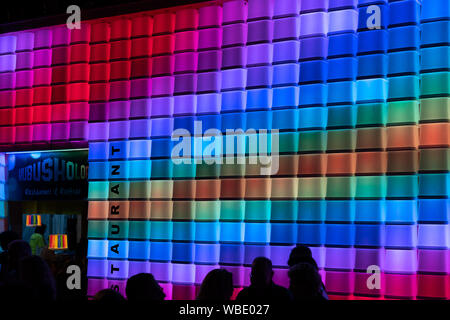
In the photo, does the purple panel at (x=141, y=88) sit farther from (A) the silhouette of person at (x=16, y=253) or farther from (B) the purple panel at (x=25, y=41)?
(A) the silhouette of person at (x=16, y=253)

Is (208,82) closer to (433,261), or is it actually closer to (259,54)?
(259,54)

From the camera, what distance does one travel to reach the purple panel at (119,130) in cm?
787

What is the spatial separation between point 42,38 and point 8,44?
2.17ft

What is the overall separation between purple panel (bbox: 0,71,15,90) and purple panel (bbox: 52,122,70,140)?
2.81 ft

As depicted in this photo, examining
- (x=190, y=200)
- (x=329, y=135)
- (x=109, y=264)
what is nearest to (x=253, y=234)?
(x=190, y=200)

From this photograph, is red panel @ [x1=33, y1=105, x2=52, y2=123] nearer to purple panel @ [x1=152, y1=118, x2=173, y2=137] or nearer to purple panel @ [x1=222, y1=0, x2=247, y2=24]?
purple panel @ [x1=152, y1=118, x2=173, y2=137]

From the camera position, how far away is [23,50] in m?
8.88

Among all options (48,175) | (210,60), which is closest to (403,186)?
(210,60)

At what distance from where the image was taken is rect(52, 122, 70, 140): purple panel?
8406mm

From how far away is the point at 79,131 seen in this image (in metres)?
8.30

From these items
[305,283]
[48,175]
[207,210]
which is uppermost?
[48,175]

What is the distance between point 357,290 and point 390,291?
0.35m

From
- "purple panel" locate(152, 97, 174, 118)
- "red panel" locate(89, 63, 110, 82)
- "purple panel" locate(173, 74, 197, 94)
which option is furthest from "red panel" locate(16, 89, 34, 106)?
"purple panel" locate(173, 74, 197, 94)
